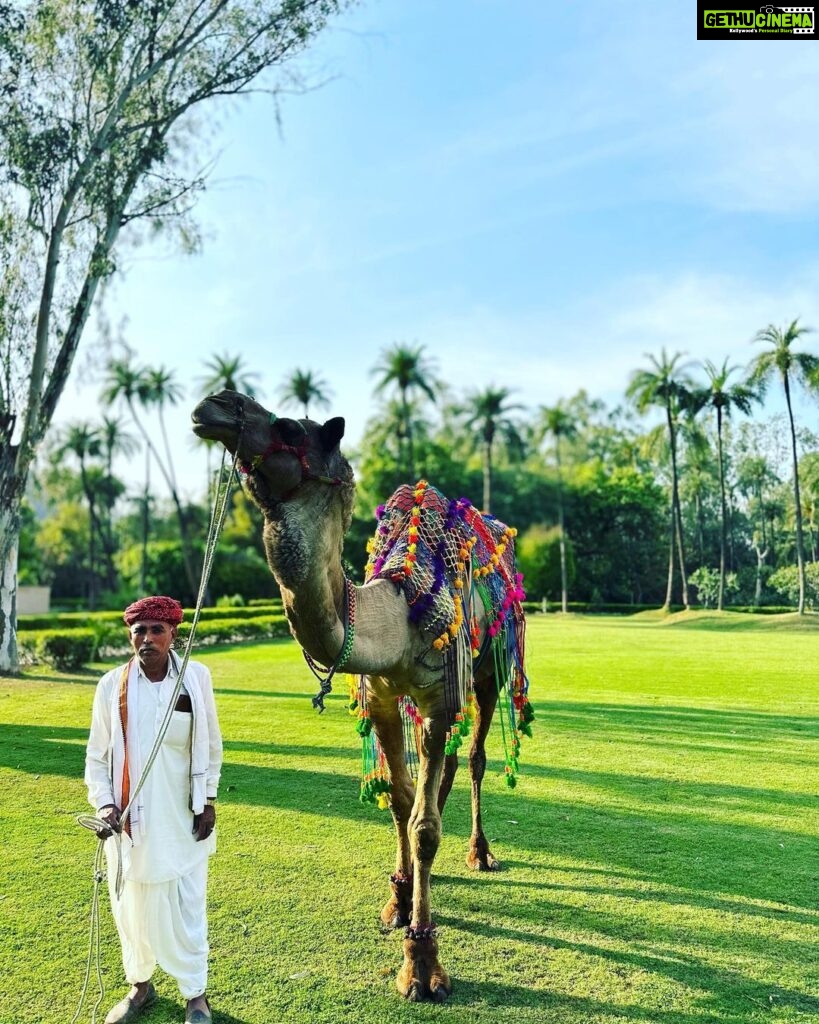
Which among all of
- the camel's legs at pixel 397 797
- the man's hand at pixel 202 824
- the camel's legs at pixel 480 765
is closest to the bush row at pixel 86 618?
the camel's legs at pixel 480 765

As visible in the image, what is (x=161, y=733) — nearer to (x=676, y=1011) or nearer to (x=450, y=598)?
(x=450, y=598)

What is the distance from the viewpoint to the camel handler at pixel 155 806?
3279 millimetres

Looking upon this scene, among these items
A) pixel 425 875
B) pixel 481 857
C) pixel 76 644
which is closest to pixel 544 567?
pixel 76 644

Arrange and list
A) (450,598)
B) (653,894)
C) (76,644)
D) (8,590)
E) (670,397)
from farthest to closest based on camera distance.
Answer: (670,397) → (76,644) → (8,590) → (653,894) → (450,598)

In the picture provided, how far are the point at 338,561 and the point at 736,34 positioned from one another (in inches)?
291

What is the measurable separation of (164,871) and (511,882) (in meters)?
2.28

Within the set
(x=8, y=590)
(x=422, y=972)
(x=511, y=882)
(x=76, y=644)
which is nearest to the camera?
(x=422, y=972)

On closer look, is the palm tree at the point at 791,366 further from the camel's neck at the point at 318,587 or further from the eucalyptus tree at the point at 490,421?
the camel's neck at the point at 318,587

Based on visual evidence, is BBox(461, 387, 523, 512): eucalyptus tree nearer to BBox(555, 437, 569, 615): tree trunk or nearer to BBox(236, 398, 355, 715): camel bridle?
BBox(555, 437, 569, 615): tree trunk

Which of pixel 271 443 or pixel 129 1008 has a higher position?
pixel 271 443

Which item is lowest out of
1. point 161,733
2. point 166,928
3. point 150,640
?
point 166,928

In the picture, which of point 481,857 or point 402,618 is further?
point 481,857

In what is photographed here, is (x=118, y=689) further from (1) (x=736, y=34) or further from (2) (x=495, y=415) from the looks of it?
(2) (x=495, y=415)

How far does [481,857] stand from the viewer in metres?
4.95
